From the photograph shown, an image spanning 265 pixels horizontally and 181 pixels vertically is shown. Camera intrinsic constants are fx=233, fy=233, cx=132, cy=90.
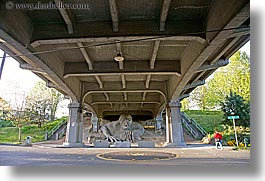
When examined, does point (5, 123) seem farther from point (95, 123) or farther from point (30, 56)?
point (30, 56)

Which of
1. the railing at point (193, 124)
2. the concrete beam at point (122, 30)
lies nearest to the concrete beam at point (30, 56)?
the concrete beam at point (122, 30)

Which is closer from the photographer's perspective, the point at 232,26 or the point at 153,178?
the point at 153,178

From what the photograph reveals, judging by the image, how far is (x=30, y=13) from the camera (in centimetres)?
591

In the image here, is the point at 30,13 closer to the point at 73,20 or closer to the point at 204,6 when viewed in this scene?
the point at 73,20

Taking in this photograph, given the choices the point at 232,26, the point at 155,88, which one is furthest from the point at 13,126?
the point at 232,26

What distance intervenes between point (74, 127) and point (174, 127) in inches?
224

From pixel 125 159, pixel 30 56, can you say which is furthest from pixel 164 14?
pixel 30 56

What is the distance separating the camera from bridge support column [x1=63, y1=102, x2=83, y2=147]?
512 inches

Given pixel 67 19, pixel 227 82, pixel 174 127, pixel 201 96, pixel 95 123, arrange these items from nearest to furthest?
pixel 67 19 → pixel 227 82 → pixel 174 127 → pixel 201 96 → pixel 95 123

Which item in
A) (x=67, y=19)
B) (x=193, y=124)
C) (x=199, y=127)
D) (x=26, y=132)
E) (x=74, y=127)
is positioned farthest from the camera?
(x=193, y=124)

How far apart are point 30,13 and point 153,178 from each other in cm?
495

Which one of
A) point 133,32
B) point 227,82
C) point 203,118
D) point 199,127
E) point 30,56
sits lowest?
point 199,127

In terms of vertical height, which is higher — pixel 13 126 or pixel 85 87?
pixel 85 87

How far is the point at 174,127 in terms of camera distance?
43.0ft
